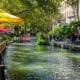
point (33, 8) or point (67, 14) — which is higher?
point (67, 14)

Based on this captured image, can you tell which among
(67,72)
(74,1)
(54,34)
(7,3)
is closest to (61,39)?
(54,34)

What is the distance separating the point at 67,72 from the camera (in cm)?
2188

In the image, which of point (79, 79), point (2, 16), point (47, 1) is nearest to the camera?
point (2, 16)

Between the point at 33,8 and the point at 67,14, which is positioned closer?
the point at 33,8

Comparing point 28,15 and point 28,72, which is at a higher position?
point 28,15

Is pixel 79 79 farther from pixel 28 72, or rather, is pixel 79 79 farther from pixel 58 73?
pixel 28 72

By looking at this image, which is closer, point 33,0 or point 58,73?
point 58,73

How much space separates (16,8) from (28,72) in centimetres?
3473

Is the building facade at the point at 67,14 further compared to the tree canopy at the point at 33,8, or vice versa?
the building facade at the point at 67,14

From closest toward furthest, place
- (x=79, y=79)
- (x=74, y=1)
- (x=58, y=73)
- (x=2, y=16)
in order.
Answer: (x=2, y=16)
(x=79, y=79)
(x=58, y=73)
(x=74, y=1)

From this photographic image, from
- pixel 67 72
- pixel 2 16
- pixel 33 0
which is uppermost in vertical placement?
pixel 33 0

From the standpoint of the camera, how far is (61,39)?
235ft

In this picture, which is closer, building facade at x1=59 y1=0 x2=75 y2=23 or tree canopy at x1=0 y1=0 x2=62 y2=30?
tree canopy at x1=0 y1=0 x2=62 y2=30

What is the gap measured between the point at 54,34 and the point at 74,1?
27.4ft
